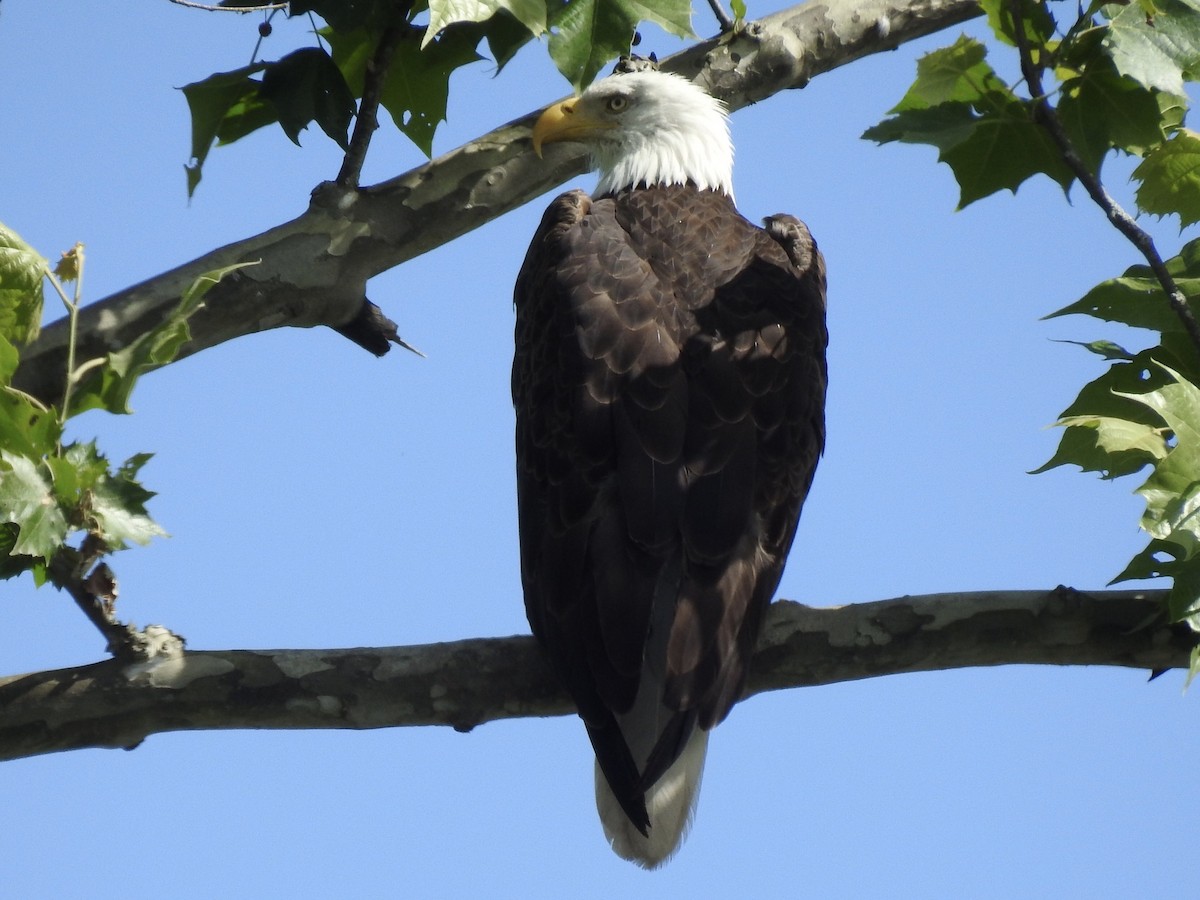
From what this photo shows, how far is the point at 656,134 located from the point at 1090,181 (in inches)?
96.6

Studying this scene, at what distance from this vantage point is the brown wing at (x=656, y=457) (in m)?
3.50

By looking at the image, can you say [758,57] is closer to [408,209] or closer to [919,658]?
[408,209]

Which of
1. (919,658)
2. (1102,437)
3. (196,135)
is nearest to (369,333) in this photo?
(196,135)

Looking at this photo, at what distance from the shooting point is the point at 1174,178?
11.7 ft

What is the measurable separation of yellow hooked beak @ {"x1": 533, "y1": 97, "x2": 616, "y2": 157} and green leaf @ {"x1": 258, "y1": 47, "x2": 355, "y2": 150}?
65cm

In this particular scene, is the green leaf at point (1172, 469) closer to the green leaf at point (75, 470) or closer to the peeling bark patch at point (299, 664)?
the peeling bark patch at point (299, 664)

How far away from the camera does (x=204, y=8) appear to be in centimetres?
391

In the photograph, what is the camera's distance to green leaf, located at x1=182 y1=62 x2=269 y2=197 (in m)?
3.81

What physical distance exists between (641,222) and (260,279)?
4.82 feet

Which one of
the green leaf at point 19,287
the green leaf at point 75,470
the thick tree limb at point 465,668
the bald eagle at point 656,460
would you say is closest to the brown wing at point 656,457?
the bald eagle at point 656,460

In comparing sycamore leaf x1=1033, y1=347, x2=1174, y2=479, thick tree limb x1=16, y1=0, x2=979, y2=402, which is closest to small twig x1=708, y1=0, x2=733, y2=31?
thick tree limb x1=16, y1=0, x2=979, y2=402

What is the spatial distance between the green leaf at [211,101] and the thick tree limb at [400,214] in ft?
0.90

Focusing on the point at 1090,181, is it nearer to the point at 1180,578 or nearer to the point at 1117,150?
the point at 1117,150

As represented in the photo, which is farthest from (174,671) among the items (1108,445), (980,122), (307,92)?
(980,122)
